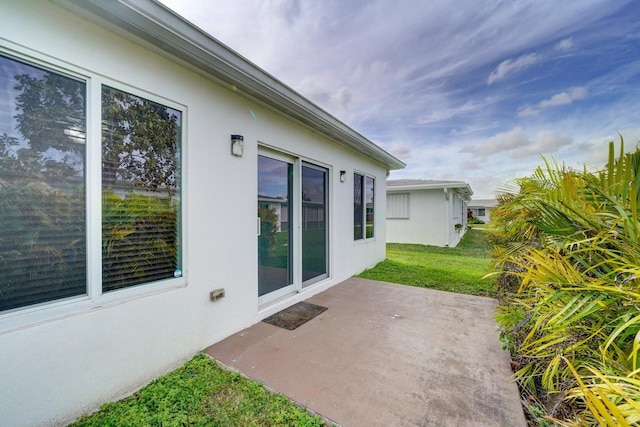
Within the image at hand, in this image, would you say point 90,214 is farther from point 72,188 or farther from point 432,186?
point 432,186

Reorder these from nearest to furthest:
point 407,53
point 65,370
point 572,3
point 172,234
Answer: point 65,370 → point 172,234 → point 572,3 → point 407,53

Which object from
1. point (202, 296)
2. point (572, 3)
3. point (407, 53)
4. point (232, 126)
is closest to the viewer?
point (202, 296)

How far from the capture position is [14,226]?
1.92 m

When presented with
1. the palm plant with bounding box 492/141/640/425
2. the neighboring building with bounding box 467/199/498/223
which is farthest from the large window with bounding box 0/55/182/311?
the neighboring building with bounding box 467/199/498/223

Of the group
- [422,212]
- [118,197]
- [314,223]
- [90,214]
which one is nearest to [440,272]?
[314,223]

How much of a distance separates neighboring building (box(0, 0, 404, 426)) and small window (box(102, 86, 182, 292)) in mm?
12

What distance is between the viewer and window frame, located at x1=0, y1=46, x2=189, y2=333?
1927 millimetres

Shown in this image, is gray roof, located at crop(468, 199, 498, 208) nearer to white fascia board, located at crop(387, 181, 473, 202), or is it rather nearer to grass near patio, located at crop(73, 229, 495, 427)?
white fascia board, located at crop(387, 181, 473, 202)

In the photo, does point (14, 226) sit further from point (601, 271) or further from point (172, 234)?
point (601, 271)

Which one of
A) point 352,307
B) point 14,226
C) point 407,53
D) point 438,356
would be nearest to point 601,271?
point 438,356

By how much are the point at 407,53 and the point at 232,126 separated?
5777 mm

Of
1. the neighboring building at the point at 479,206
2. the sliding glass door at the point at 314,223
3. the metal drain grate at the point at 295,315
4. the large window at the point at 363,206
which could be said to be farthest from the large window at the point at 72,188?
the neighboring building at the point at 479,206

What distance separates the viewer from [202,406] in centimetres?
226

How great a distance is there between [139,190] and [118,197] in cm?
19
